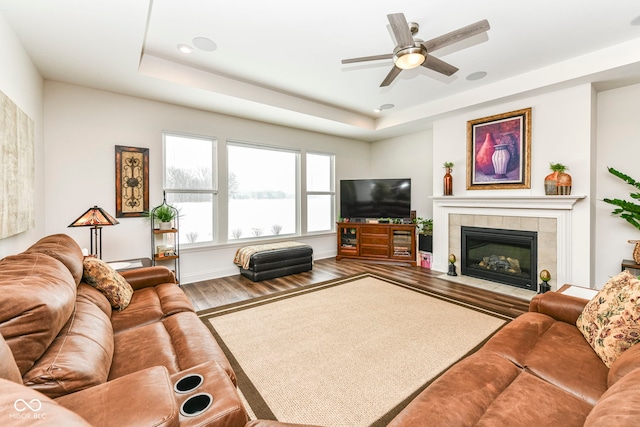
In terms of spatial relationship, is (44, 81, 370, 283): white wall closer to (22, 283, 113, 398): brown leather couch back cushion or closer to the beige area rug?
the beige area rug

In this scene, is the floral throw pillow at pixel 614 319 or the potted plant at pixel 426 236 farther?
the potted plant at pixel 426 236

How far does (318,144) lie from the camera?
19.3 feet

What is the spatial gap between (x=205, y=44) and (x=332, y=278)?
3.56 meters

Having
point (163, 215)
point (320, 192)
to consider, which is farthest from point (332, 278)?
point (163, 215)

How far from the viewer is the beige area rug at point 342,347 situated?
1752mm

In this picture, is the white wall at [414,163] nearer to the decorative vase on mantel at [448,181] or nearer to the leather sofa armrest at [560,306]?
the decorative vase on mantel at [448,181]

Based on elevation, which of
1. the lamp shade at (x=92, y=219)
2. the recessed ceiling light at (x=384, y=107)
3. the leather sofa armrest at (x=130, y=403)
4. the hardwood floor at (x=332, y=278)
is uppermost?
the recessed ceiling light at (x=384, y=107)

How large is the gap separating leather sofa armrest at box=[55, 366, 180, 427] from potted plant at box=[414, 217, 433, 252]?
194 inches

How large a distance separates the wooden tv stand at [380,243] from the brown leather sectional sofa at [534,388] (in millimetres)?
3751

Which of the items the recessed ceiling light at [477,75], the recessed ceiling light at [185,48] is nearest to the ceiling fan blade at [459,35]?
the recessed ceiling light at [477,75]

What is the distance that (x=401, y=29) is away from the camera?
7.01 ft

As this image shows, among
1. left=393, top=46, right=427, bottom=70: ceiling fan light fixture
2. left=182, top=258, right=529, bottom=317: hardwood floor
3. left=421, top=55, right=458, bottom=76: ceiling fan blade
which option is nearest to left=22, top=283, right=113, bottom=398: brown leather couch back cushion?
left=182, top=258, right=529, bottom=317: hardwood floor

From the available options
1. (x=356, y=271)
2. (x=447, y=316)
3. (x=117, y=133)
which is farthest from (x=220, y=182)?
(x=447, y=316)

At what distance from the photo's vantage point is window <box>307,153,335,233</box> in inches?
234
